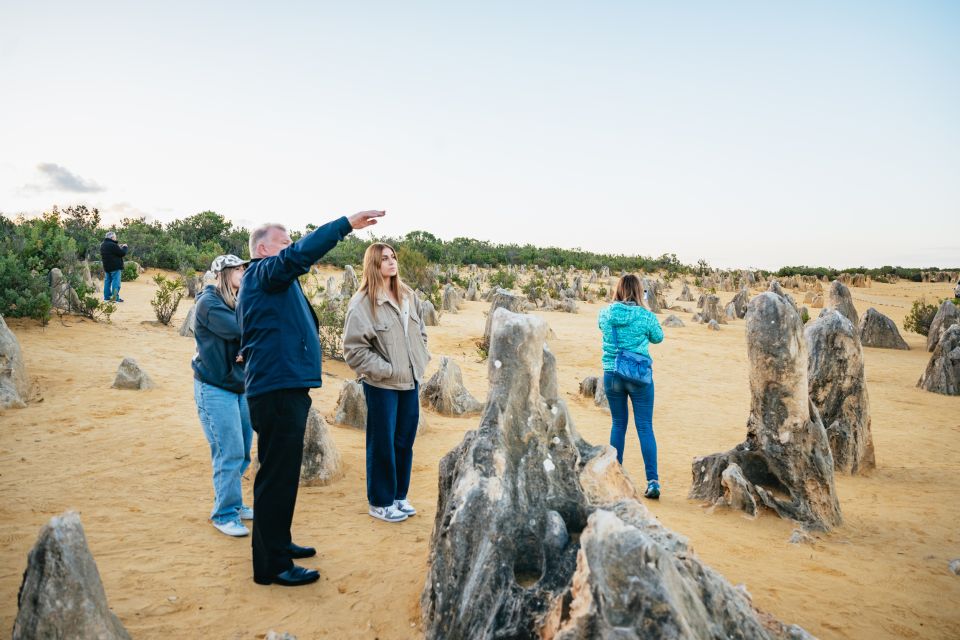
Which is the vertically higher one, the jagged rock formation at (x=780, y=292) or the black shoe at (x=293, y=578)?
the jagged rock formation at (x=780, y=292)

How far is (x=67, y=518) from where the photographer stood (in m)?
2.36

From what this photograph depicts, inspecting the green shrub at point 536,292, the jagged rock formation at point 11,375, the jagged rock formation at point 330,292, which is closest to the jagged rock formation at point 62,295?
the jagged rock formation at point 330,292

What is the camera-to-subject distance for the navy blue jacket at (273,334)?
3.28 meters

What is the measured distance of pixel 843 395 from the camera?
6430 mm

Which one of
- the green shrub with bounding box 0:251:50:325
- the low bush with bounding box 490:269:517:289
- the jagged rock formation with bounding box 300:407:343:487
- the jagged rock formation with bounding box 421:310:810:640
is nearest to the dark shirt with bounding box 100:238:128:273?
the green shrub with bounding box 0:251:50:325

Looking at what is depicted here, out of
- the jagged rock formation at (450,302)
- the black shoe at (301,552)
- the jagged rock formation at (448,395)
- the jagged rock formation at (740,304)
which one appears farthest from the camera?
the jagged rock formation at (740,304)

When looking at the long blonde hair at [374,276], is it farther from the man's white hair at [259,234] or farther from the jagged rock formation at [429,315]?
the jagged rock formation at [429,315]

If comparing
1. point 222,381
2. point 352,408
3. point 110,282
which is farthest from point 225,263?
point 110,282

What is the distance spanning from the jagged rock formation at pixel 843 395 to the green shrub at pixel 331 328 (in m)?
7.78

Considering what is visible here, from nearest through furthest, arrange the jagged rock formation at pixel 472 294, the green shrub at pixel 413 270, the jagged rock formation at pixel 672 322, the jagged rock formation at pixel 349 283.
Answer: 1. the jagged rock formation at pixel 349 283
2. the jagged rock formation at pixel 672 322
3. the green shrub at pixel 413 270
4. the jagged rock formation at pixel 472 294

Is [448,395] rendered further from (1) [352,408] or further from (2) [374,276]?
(2) [374,276]

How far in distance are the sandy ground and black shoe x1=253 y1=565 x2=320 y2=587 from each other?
0.17 feet

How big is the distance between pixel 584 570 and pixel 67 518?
2.10m

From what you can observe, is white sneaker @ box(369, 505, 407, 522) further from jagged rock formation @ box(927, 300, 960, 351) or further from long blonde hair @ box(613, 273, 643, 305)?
jagged rock formation @ box(927, 300, 960, 351)
